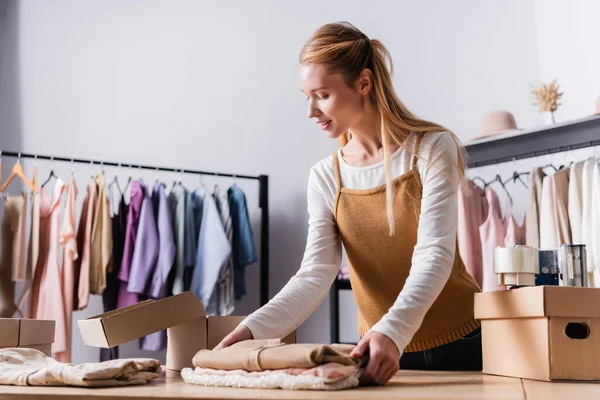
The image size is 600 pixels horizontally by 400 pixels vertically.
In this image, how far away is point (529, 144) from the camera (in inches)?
139

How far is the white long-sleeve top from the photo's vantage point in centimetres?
125

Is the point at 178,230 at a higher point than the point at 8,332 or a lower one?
higher

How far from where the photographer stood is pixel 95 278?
3.51 metres

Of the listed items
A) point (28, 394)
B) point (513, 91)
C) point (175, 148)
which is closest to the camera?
point (28, 394)

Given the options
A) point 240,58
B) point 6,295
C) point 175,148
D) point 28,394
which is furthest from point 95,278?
point 28,394

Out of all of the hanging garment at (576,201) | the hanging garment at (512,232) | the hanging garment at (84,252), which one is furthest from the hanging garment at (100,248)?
the hanging garment at (576,201)

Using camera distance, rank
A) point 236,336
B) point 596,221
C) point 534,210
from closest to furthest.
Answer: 1. point 236,336
2. point 596,221
3. point 534,210

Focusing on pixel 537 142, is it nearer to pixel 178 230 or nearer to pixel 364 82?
pixel 178 230

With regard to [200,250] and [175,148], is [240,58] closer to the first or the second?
[175,148]

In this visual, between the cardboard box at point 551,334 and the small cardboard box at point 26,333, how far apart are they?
846mm

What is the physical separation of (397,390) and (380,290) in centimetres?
60

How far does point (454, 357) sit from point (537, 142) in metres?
2.22

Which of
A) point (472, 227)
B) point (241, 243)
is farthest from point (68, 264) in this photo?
point (472, 227)

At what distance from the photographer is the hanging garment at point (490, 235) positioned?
→ 11.1 feet
